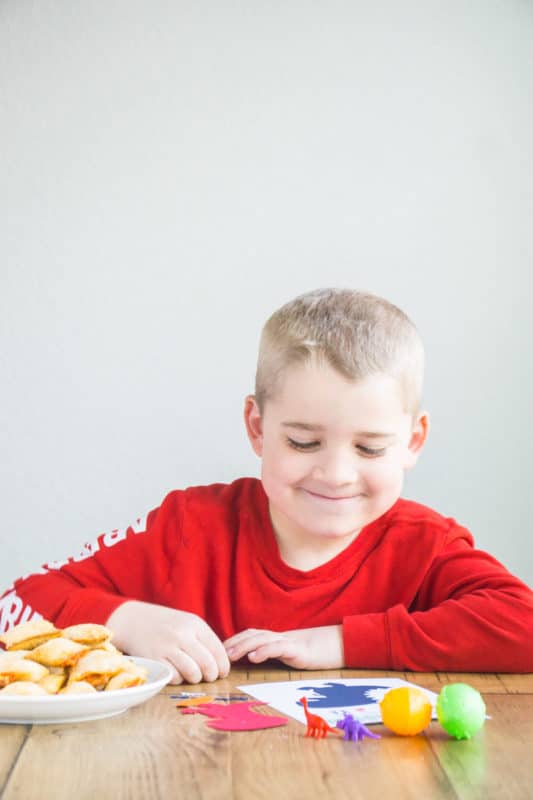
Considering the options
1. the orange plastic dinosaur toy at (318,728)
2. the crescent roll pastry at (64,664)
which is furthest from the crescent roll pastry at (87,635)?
the orange plastic dinosaur toy at (318,728)

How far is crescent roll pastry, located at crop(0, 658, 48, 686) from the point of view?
976 millimetres

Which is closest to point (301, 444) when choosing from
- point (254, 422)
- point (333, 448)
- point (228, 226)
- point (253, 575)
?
point (333, 448)

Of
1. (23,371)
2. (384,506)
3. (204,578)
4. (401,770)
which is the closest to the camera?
(401,770)

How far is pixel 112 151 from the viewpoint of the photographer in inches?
91.7

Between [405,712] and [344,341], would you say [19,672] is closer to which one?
[405,712]

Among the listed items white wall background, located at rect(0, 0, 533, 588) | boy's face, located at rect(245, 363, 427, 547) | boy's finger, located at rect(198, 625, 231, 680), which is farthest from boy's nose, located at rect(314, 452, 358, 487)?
white wall background, located at rect(0, 0, 533, 588)

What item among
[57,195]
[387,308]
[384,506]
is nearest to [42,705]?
[384,506]

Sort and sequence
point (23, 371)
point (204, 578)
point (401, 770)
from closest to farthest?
point (401, 770) < point (204, 578) < point (23, 371)

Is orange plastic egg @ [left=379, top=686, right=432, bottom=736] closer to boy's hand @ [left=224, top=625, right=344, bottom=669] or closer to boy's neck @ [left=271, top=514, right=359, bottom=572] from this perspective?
boy's hand @ [left=224, top=625, right=344, bottom=669]

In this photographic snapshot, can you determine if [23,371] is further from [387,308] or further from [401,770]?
[401,770]

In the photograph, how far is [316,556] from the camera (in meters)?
1.50

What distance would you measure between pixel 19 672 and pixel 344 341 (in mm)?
591

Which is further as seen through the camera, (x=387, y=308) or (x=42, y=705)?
(x=387, y=308)

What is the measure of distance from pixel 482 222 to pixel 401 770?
1692mm
